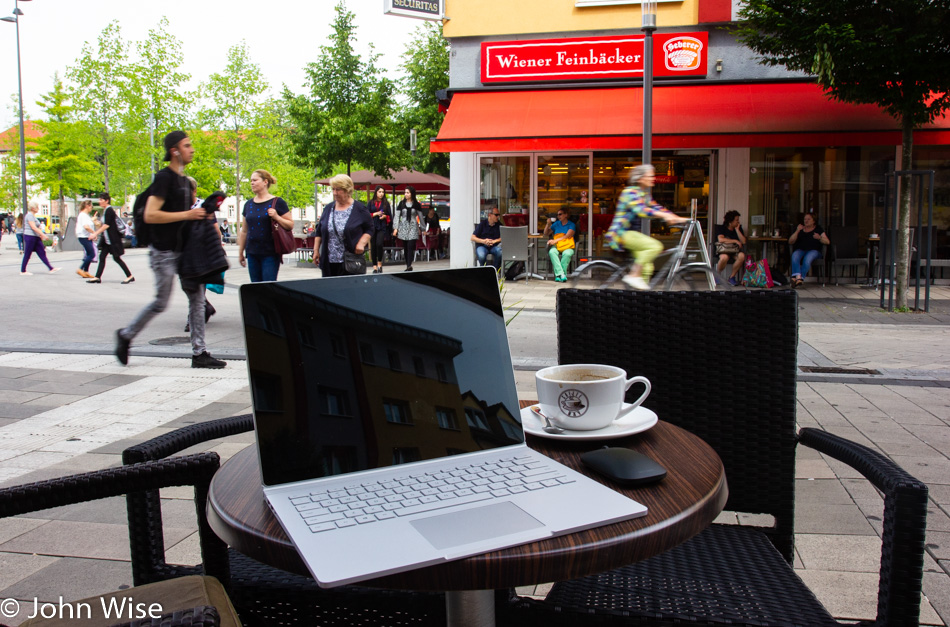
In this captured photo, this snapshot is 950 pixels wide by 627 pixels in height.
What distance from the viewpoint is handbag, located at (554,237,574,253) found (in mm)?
14164

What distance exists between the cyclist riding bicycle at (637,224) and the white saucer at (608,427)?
22.7 feet

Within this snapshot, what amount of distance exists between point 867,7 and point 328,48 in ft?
51.6

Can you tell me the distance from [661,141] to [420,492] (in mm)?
12529

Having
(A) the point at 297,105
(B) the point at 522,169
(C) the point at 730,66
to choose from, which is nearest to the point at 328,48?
(A) the point at 297,105

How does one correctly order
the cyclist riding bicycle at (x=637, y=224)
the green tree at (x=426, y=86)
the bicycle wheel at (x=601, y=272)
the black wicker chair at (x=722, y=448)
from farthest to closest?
the green tree at (x=426, y=86)
the bicycle wheel at (x=601, y=272)
the cyclist riding bicycle at (x=637, y=224)
the black wicker chair at (x=722, y=448)

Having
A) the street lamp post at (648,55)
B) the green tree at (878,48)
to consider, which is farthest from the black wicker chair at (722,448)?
the green tree at (878,48)

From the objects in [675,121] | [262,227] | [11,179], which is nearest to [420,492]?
[262,227]

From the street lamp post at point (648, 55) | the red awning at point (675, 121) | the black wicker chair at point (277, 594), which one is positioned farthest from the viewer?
the red awning at point (675, 121)

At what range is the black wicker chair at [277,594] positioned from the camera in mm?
1643

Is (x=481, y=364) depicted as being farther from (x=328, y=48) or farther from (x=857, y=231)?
(x=328, y=48)

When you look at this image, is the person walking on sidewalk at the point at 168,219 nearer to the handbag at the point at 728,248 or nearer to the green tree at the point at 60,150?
the handbag at the point at 728,248

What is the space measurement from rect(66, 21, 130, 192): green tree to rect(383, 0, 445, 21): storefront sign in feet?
70.8

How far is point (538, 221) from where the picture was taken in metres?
15.5

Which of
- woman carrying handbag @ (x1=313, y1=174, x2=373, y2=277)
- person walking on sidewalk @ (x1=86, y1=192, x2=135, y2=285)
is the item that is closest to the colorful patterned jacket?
woman carrying handbag @ (x1=313, y1=174, x2=373, y2=277)
